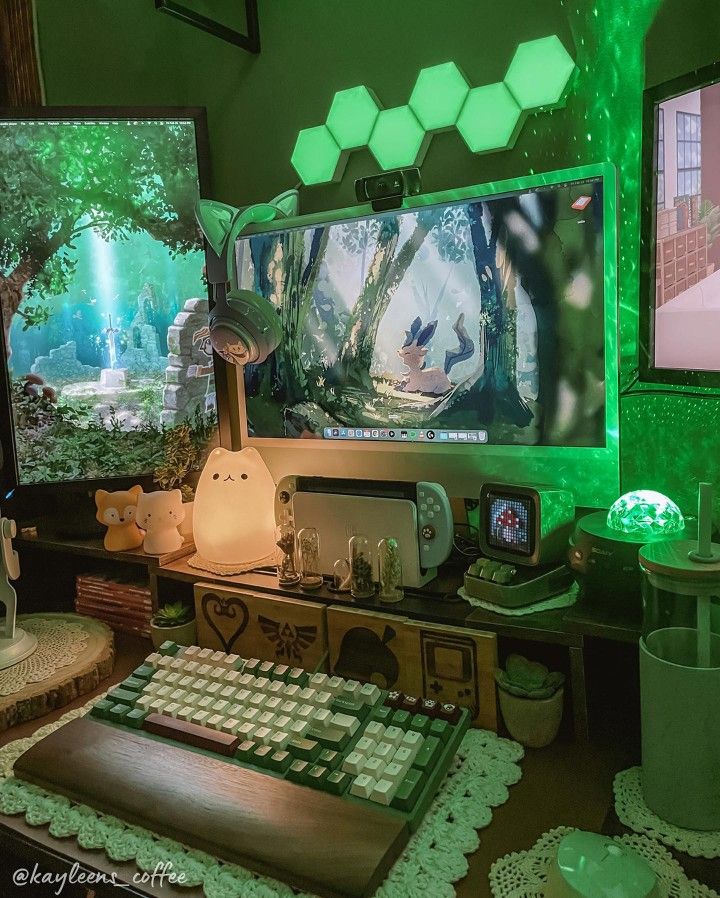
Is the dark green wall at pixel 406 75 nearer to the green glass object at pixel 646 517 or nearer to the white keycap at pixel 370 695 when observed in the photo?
the green glass object at pixel 646 517

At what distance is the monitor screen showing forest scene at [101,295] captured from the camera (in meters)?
1.39

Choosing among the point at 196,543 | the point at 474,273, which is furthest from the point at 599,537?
the point at 196,543

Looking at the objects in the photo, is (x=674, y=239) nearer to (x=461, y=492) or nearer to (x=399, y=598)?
(x=461, y=492)

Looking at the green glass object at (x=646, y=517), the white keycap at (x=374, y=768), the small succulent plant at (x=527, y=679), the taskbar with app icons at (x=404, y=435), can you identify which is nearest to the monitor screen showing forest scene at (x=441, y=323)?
the taskbar with app icons at (x=404, y=435)

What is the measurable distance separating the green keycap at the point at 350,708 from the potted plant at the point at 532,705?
0.18m

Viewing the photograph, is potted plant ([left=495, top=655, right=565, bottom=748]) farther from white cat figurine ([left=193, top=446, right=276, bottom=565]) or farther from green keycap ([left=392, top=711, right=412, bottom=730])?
white cat figurine ([left=193, top=446, right=276, bottom=565])

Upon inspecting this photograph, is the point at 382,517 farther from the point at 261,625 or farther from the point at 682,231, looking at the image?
the point at 682,231

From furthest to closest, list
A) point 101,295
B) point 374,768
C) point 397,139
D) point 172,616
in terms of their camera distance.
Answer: point 101,295 < point 397,139 < point 172,616 < point 374,768

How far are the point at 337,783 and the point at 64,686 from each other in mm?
518

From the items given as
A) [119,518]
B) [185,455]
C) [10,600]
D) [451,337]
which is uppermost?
[451,337]

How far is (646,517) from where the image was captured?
2.96 ft

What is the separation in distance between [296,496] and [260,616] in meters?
0.21

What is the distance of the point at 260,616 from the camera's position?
1099 mm

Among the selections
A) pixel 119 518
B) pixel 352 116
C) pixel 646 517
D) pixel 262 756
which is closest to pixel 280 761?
pixel 262 756
